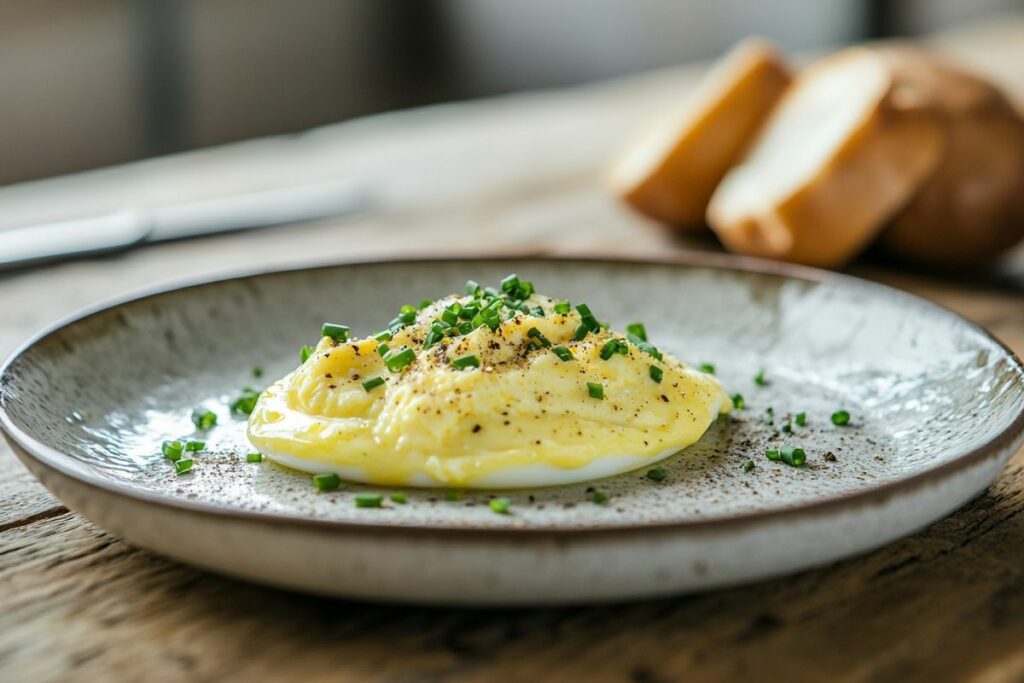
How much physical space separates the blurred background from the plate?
4767 mm

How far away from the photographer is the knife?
3.05m

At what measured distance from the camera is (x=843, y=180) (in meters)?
2.77

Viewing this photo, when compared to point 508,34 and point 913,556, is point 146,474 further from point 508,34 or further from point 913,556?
point 508,34

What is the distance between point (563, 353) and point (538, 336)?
0.07 meters

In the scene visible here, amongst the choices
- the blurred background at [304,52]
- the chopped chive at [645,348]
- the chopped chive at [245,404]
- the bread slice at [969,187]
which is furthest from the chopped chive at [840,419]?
the blurred background at [304,52]

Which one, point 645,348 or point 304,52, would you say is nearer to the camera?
point 645,348

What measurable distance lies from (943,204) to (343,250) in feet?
5.20

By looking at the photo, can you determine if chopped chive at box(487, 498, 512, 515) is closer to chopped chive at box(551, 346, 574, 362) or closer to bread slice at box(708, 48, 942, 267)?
chopped chive at box(551, 346, 574, 362)

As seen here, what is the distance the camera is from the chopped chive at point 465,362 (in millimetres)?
1513

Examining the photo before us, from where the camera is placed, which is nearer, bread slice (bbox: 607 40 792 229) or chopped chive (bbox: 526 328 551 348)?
chopped chive (bbox: 526 328 551 348)

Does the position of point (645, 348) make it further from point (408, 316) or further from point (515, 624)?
point (515, 624)

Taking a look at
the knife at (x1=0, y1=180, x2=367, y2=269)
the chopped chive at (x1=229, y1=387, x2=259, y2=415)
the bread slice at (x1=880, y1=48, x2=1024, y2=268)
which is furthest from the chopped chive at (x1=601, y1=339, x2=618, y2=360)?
the knife at (x1=0, y1=180, x2=367, y2=269)

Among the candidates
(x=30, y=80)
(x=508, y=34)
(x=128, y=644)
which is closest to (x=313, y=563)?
(x=128, y=644)

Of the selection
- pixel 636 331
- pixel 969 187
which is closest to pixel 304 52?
pixel 969 187
